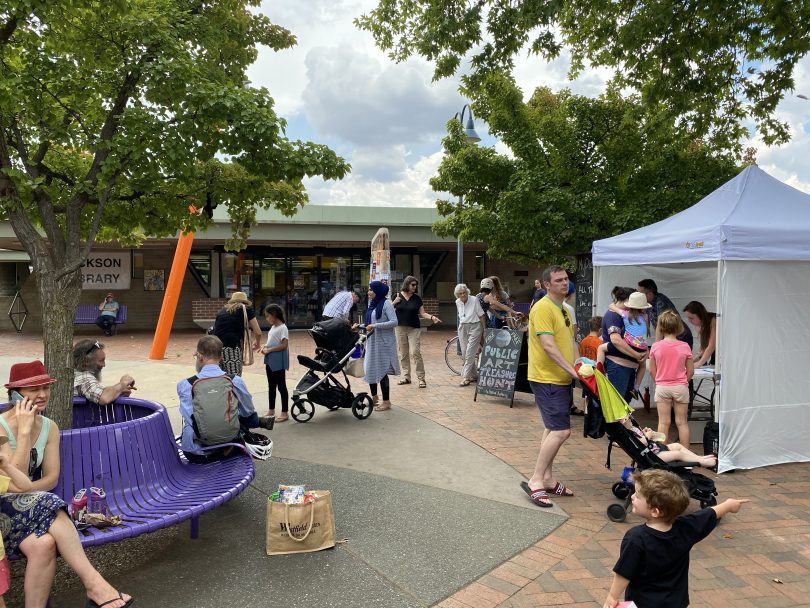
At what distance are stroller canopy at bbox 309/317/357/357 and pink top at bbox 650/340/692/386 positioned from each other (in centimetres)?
346

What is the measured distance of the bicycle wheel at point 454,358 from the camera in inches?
435

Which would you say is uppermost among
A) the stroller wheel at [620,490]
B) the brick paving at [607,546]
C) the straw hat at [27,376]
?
the straw hat at [27,376]

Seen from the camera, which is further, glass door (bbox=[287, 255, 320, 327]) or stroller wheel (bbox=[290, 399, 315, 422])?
glass door (bbox=[287, 255, 320, 327])

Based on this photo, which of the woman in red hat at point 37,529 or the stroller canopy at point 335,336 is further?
the stroller canopy at point 335,336

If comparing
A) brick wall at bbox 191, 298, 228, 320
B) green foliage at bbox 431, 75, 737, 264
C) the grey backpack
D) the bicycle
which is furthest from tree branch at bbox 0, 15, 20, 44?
brick wall at bbox 191, 298, 228, 320

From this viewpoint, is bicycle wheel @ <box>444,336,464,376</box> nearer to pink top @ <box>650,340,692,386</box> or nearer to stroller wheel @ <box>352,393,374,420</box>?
stroller wheel @ <box>352,393,374,420</box>

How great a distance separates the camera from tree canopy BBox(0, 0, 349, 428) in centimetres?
421

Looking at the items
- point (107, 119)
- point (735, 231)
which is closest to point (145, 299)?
point (107, 119)

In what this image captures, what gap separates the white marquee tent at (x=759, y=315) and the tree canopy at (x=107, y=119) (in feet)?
11.7

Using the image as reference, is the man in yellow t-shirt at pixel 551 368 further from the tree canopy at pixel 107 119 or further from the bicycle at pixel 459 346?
the bicycle at pixel 459 346

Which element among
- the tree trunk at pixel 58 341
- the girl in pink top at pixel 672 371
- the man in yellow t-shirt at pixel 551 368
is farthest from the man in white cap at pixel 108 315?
the girl in pink top at pixel 672 371

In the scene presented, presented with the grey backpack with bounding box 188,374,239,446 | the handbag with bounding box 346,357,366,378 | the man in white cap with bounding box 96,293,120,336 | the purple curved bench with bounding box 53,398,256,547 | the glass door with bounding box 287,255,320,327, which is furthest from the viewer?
the glass door with bounding box 287,255,320,327

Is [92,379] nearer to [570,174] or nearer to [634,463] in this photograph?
[634,463]

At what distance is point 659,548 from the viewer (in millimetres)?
2316
